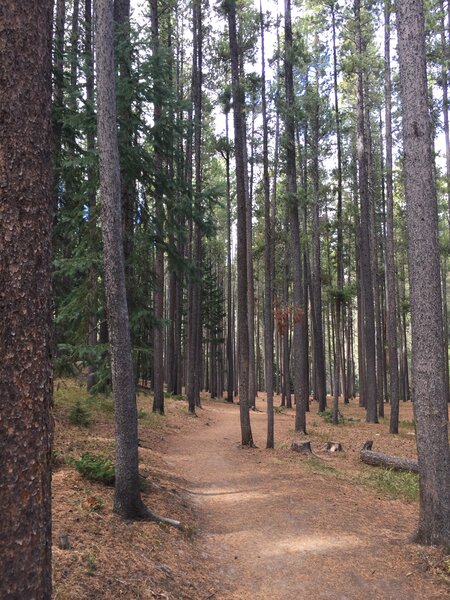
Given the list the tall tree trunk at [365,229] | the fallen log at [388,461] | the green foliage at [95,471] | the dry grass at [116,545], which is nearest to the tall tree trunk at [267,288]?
the fallen log at [388,461]

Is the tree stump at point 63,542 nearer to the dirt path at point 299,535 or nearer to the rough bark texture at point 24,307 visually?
the dirt path at point 299,535

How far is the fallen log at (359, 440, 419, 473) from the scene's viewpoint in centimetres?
1129

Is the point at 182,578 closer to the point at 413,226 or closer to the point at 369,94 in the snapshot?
the point at 413,226

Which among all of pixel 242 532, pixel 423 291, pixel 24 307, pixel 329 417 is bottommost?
pixel 329 417

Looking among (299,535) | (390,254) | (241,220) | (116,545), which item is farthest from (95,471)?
(390,254)

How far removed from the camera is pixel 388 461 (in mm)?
11805

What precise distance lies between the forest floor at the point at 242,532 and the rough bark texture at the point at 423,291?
695mm

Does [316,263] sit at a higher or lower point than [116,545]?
higher

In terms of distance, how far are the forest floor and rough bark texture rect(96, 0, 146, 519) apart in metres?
0.48

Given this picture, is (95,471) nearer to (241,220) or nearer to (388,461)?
(388,461)

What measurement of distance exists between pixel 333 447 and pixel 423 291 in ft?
28.7

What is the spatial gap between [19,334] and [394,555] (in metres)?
5.86

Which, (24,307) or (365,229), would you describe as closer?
(24,307)

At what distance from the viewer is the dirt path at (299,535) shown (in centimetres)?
541
